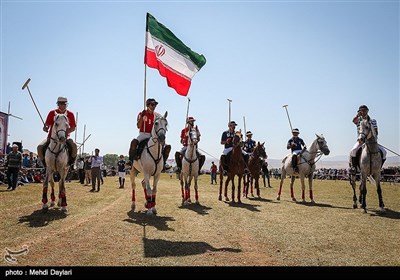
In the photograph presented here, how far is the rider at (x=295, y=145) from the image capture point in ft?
59.0

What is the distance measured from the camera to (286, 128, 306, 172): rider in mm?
17984

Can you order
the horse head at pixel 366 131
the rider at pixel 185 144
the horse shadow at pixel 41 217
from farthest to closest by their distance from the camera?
1. the rider at pixel 185 144
2. the horse head at pixel 366 131
3. the horse shadow at pixel 41 217

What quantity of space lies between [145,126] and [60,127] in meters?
3.12

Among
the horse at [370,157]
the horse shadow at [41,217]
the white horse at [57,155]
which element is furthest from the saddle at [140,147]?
the horse at [370,157]

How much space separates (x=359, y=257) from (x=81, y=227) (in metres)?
7.12

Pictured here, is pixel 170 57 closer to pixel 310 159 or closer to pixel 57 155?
pixel 57 155

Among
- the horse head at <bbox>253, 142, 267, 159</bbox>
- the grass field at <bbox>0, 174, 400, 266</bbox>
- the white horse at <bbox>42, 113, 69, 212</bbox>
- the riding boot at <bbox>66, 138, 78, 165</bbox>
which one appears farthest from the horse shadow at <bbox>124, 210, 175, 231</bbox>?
the horse head at <bbox>253, 142, 267, 159</bbox>

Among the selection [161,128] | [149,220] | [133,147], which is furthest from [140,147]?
[149,220]

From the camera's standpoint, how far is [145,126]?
39.6 ft

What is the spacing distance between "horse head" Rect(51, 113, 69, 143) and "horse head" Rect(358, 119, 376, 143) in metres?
11.7

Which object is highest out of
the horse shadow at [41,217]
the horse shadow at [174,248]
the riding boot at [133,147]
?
the riding boot at [133,147]

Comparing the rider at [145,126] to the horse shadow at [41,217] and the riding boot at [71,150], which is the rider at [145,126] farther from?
the horse shadow at [41,217]

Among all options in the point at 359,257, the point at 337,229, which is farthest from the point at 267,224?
the point at 359,257

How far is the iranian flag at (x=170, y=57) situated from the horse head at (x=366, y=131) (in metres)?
7.59
